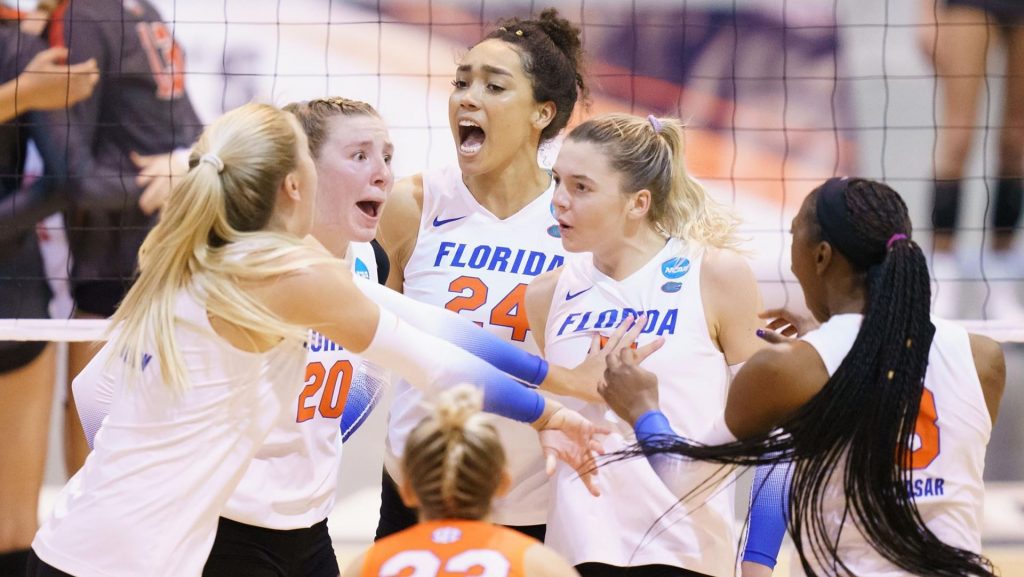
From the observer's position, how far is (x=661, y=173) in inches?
133

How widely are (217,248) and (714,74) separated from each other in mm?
5389

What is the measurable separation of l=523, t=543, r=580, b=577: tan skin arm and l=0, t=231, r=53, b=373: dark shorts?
4.35 metres

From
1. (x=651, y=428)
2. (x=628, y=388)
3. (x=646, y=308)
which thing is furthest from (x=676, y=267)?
(x=651, y=428)

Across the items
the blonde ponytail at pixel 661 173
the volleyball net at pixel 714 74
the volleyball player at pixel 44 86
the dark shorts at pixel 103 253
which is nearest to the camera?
the blonde ponytail at pixel 661 173

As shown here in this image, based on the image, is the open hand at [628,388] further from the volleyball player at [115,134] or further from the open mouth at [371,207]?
the volleyball player at [115,134]

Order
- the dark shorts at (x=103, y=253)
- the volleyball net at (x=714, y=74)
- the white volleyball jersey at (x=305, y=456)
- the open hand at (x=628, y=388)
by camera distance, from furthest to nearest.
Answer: the volleyball net at (x=714, y=74), the dark shorts at (x=103, y=253), the white volleyball jersey at (x=305, y=456), the open hand at (x=628, y=388)

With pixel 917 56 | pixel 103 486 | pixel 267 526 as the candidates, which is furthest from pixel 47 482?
pixel 917 56

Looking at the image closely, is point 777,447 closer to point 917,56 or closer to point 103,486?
point 103,486

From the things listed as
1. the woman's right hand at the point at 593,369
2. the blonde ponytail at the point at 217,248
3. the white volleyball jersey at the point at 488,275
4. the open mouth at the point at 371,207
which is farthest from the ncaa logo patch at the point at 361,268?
the blonde ponytail at the point at 217,248

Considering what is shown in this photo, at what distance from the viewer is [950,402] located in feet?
8.45

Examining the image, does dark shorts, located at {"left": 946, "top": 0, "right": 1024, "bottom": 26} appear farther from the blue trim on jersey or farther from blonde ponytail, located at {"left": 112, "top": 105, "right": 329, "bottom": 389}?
blonde ponytail, located at {"left": 112, "top": 105, "right": 329, "bottom": 389}

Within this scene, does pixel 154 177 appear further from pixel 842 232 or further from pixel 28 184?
pixel 842 232


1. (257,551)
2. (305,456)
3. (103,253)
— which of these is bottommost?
(257,551)

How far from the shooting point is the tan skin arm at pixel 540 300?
3.41m
